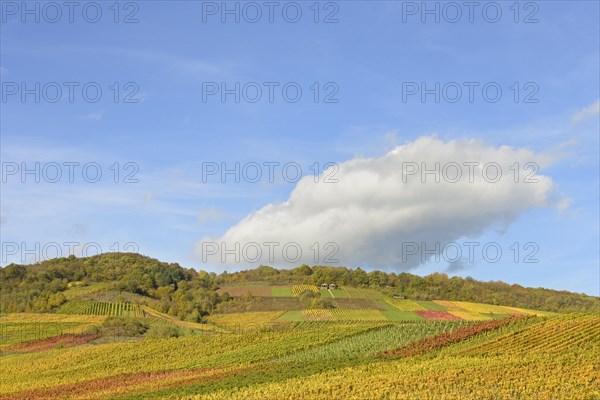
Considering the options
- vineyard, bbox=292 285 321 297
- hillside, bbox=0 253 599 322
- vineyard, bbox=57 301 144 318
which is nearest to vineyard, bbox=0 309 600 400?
vineyard, bbox=57 301 144 318

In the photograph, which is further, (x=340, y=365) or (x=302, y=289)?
(x=302, y=289)

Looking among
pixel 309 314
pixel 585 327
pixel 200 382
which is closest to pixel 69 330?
pixel 309 314

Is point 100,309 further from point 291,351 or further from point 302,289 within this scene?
point 291,351

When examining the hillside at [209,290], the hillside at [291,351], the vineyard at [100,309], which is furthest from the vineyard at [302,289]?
the vineyard at [100,309]

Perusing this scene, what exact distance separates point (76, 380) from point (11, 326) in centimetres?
5665

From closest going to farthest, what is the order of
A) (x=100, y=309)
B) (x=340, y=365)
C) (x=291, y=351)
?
1. (x=340, y=365)
2. (x=291, y=351)
3. (x=100, y=309)

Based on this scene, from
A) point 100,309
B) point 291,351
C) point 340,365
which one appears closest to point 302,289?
point 100,309

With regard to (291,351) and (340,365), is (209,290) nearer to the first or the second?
(291,351)

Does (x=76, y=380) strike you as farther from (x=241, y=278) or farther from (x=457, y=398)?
(x=241, y=278)

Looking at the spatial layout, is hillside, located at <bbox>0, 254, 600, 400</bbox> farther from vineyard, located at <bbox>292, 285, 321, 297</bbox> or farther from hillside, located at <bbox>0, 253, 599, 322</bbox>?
vineyard, located at <bbox>292, 285, 321, 297</bbox>

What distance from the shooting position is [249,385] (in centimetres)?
4025

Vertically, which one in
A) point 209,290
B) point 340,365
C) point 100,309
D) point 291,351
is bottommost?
point 291,351

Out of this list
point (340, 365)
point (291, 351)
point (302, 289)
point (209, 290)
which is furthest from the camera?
point (209, 290)

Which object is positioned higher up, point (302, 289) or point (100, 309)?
point (302, 289)
